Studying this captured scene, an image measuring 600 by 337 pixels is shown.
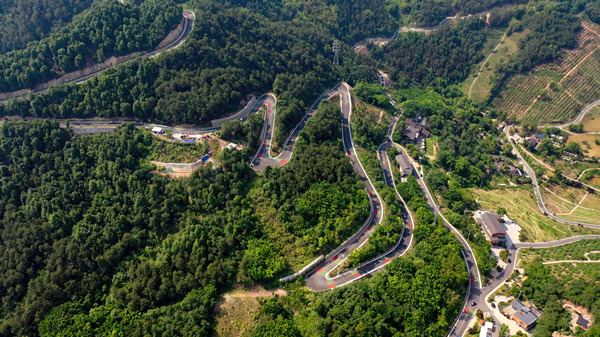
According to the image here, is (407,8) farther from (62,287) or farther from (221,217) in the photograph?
(62,287)

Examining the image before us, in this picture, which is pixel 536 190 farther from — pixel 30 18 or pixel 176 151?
pixel 30 18

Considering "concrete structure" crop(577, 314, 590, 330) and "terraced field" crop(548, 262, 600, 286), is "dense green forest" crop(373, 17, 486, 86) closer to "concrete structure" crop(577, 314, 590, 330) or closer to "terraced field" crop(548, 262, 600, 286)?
"terraced field" crop(548, 262, 600, 286)

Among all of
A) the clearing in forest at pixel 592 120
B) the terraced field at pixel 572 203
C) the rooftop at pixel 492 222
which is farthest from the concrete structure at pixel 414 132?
the clearing in forest at pixel 592 120

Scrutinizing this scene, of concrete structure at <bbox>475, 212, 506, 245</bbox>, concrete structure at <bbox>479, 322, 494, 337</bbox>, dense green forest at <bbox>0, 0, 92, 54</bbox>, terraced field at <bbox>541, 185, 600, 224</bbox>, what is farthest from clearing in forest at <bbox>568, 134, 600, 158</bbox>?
dense green forest at <bbox>0, 0, 92, 54</bbox>

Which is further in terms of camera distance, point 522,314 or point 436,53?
point 436,53

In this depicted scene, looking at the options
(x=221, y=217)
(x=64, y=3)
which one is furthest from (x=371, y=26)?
(x=221, y=217)

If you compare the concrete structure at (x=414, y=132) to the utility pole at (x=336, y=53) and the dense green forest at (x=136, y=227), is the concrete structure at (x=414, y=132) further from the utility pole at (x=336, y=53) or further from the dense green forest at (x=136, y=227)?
the utility pole at (x=336, y=53)

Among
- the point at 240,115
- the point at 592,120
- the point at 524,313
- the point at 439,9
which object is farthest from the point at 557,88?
the point at 240,115
